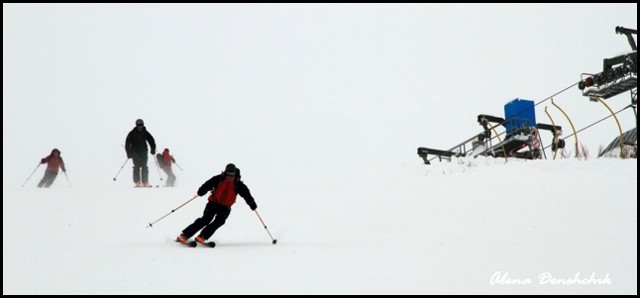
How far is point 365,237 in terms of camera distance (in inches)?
359

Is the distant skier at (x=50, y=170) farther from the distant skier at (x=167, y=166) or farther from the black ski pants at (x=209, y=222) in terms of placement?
the black ski pants at (x=209, y=222)

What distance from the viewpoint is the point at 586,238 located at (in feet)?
25.5

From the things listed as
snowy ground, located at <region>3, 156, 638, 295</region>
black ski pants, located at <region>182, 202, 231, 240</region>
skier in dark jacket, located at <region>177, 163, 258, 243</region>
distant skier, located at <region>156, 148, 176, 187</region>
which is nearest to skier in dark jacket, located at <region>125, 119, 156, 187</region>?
snowy ground, located at <region>3, 156, 638, 295</region>

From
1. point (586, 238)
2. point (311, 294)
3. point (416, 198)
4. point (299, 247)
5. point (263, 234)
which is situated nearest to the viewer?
point (311, 294)

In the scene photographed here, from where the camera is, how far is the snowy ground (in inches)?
240

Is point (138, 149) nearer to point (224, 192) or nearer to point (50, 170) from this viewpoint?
point (50, 170)

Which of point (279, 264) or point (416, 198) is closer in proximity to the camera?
point (279, 264)

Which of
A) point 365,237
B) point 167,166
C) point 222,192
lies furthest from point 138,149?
point 365,237

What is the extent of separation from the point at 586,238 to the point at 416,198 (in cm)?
414

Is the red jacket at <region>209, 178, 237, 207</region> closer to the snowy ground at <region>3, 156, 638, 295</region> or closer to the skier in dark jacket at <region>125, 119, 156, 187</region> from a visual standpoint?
the snowy ground at <region>3, 156, 638, 295</region>

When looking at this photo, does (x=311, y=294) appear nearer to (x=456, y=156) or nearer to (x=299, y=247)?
(x=299, y=247)

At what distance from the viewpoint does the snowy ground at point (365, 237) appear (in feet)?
20.0

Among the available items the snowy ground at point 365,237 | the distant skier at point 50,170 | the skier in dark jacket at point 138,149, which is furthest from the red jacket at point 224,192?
the distant skier at point 50,170

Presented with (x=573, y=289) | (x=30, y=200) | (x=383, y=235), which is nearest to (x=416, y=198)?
(x=383, y=235)
